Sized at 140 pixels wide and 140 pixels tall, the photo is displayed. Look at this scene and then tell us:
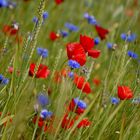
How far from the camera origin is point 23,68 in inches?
54.8

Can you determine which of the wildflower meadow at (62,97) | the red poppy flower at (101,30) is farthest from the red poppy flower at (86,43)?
the red poppy flower at (101,30)

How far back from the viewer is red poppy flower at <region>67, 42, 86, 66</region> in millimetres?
1521

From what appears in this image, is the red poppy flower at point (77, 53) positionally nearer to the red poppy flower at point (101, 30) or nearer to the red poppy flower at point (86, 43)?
the red poppy flower at point (86, 43)

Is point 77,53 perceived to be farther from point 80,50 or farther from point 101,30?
point 101,30

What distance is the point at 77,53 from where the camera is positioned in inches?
A: 60.8

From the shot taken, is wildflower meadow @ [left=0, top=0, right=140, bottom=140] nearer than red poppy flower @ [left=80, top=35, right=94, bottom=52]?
Yes

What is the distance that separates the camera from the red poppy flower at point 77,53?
1521 millimetres

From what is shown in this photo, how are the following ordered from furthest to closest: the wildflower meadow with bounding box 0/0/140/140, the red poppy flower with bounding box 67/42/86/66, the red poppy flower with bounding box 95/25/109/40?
the red poppy flower with bounding box 95/25/109/40, the red poppy flower with bounding box 67/42/86/66, the wildflower meadow with bounding box 0/0/140/140

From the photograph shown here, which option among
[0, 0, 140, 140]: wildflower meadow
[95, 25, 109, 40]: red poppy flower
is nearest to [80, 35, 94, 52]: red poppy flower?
[0, 0, 140, 140]: wildflower meadow

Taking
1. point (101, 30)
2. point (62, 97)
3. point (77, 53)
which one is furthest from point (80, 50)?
point (101, 30)

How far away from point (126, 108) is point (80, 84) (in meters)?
0.24

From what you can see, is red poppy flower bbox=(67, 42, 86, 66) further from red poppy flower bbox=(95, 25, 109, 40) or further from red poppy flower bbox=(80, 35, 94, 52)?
red poppy flower bbox=(95, 25, 109, 40)

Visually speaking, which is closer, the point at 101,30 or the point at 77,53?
the point at 77,53

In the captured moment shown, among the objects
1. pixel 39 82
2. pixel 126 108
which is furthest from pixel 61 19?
pixel 126 108
